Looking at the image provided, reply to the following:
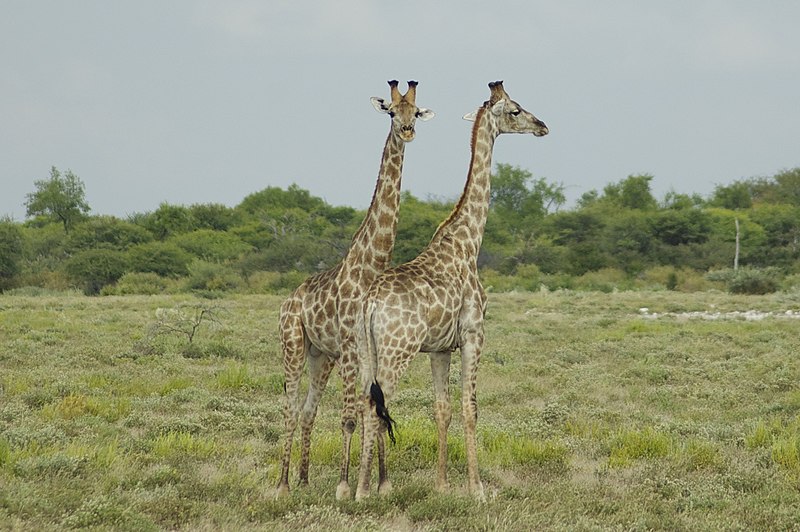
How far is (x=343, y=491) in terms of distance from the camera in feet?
20.7

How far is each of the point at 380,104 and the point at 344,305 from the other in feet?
5.64

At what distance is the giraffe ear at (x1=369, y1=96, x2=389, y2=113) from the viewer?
665cm

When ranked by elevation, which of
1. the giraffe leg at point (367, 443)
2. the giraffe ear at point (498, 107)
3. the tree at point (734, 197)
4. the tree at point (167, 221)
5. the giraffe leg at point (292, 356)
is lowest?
the giraffe leg at point (367, 443)

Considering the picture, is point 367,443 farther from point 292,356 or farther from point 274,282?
point 274,282

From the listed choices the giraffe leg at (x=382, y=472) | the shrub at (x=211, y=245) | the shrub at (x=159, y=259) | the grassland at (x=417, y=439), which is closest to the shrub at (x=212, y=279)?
the shrub at (x=159, y=259)

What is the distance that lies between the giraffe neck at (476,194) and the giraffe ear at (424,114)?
897 millimetres

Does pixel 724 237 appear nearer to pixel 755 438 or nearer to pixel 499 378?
pixel 499 378

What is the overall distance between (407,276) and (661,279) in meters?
44.9

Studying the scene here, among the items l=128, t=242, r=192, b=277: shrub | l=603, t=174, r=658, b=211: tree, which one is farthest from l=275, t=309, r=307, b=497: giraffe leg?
l=603, t=174, r=658, b=211: tree

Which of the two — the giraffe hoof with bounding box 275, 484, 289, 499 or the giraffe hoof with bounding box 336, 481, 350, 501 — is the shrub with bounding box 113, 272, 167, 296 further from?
the giraffe hoof with bounding box 336, 481, 350, 501

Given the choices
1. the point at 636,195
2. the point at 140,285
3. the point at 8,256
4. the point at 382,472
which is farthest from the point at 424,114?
the point at 636,195

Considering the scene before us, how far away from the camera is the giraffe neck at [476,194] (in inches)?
286

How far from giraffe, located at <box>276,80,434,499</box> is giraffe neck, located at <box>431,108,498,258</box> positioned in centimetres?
64

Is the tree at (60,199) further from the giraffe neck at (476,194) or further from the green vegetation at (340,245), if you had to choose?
the giraffe neck at (476,194)
